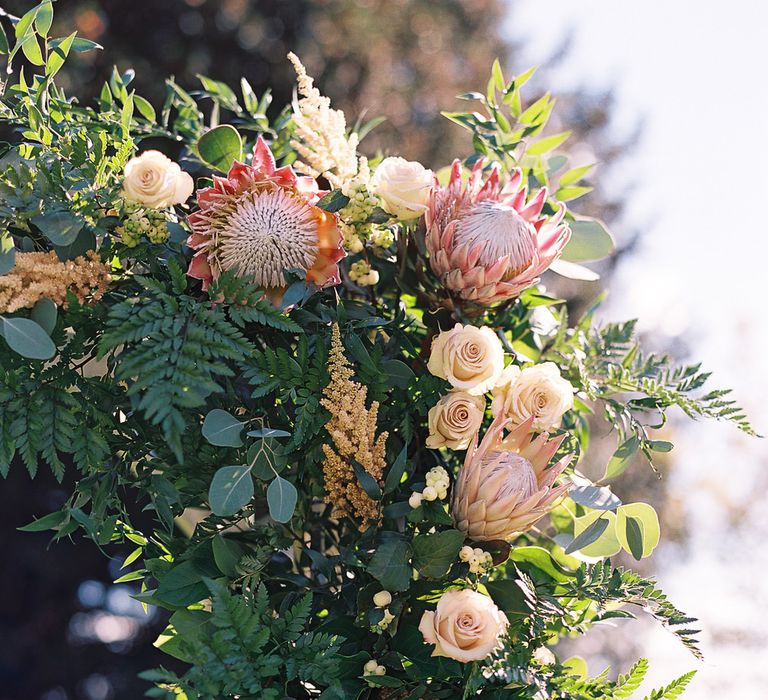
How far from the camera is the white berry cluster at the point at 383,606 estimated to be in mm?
483

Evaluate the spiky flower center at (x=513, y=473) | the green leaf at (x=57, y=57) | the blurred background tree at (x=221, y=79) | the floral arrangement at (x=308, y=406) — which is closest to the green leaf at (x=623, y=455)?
the floral arrangement at (x=308, y=406)

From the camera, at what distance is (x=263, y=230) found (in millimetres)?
492

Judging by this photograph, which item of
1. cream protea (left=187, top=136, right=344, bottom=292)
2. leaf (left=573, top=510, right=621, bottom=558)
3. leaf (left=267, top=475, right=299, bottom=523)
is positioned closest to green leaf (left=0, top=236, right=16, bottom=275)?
cream protea (left=187, top=136, right=344, bottom=292)

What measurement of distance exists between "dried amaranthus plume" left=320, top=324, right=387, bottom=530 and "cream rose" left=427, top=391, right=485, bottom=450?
0.14ft

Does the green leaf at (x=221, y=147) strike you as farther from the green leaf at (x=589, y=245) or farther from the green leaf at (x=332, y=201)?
the green leaf at (x=589, y=245)

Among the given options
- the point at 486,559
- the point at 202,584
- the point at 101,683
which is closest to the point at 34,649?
the point at 101,683

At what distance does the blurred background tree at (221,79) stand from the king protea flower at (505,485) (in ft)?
4.54

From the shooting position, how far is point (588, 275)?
630 millimetres

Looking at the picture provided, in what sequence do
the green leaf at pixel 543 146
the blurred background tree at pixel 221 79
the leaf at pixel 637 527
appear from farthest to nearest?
the blurred background tree at pixel 221 79 < the green leaf at pixel 543 146 < the leaf at pixel 637 527

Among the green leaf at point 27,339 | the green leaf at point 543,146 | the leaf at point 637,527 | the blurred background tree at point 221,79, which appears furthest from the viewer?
the blurred background tree at point 221,79

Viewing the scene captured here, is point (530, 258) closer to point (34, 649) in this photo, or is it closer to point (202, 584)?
point (202, 584)

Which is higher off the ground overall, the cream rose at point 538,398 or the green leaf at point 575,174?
the green leaf at point 575,174

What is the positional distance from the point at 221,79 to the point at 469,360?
1.67 m

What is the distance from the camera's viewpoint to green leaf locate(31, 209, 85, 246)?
18.6 inches
